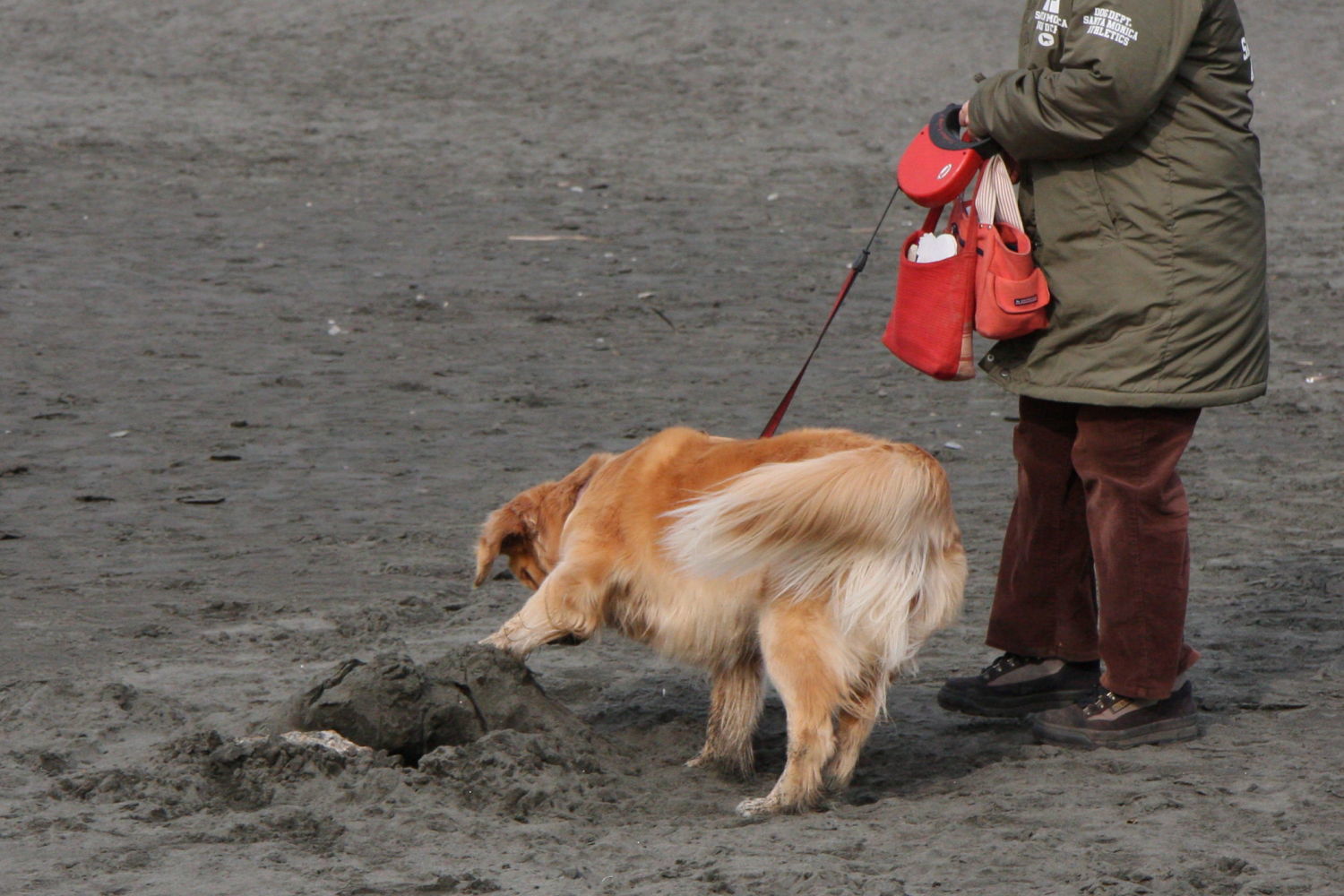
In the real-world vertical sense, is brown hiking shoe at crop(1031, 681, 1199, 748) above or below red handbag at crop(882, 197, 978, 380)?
below

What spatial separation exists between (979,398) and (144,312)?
193 inches

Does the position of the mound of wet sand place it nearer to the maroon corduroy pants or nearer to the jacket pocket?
the maroon corduroy pants

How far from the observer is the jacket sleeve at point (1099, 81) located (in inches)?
150

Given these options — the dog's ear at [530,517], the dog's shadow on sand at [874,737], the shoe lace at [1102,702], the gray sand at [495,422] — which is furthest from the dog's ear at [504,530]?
the shoe lace at [1102,702]

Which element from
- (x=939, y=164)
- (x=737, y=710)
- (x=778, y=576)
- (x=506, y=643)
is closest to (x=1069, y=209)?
(x=939, y=164)

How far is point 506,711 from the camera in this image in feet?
14.3

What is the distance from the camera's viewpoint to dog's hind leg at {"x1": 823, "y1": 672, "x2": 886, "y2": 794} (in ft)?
13.3

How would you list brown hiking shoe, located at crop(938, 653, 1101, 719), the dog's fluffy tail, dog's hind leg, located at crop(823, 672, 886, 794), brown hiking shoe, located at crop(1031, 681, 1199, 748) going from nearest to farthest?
the dog's fluffy tail, dog's hind leg, located at crop(823, 672, 886, 794), brown hiking shoe, located at crop(1031, 681, 1199, 748), brown hiking shoe, located at crop(938, 653, 1101, 719)

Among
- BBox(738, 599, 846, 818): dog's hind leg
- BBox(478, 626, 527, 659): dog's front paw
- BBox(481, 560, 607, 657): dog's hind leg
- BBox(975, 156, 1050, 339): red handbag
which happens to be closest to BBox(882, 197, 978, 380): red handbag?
BBox(975, 156, 1050, 339): red handbag

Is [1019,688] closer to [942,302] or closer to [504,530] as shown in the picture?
[942,302]

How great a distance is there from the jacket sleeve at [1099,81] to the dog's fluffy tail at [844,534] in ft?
2.83

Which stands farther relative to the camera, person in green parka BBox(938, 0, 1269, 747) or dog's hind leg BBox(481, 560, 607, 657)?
dog's hind leg BBox(481, 560, 607, 657)

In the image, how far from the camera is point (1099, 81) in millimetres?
3836

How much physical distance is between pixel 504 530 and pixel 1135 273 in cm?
187
